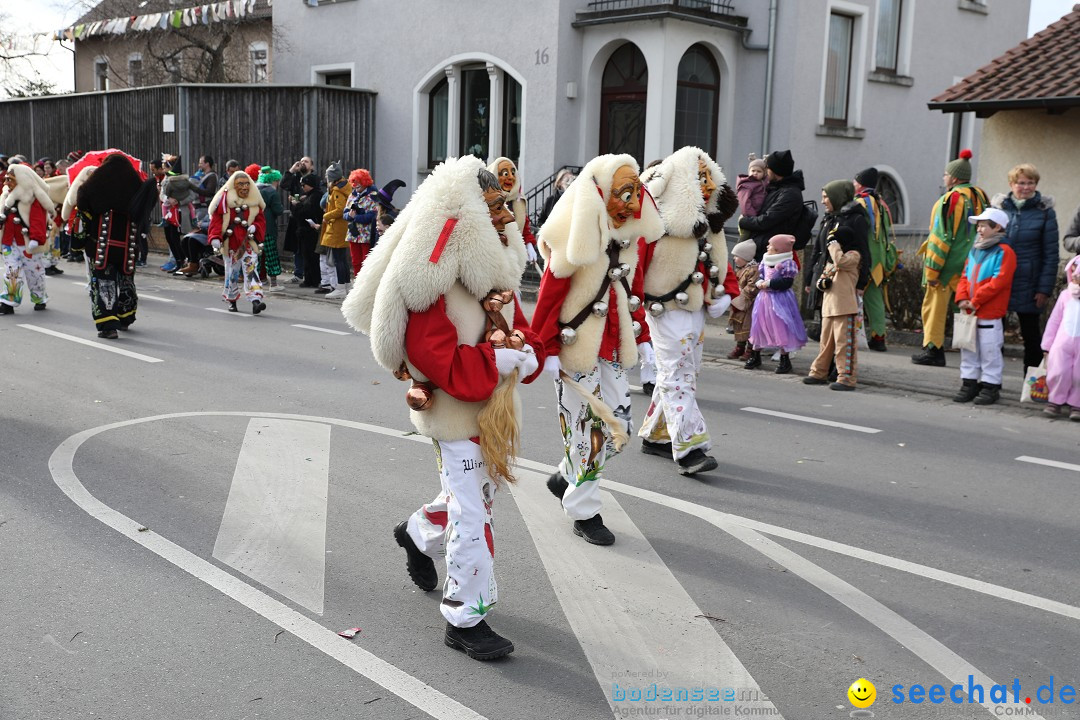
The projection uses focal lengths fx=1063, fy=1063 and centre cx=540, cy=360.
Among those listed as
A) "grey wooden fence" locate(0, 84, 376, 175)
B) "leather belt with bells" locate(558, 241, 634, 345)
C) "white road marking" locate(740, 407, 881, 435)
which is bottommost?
"white road marking" locate(740, 407, 881, 435)

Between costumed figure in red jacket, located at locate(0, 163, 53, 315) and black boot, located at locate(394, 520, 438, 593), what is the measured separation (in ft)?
34.7

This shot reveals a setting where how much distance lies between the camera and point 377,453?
23.5 feet

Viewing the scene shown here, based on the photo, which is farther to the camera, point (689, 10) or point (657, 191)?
point (689, 10)

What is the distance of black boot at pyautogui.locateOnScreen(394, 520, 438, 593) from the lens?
4.73 metres

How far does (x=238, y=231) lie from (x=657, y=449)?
8.87m

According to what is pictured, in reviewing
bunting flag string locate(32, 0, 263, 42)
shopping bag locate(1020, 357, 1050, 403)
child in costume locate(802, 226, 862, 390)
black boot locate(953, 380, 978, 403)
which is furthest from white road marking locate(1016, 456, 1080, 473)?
bunting flag string locate(32, 0, 263, 42)

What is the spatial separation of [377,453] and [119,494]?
66.9 inches

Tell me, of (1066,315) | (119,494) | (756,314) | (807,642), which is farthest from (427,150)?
(807,642)

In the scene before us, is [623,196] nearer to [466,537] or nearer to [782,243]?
[466,537]

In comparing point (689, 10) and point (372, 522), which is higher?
point (689, 10)

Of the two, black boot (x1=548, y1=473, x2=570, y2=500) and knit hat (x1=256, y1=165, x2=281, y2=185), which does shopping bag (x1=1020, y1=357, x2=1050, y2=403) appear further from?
knit hat (x1=256, y1=165, x2=281, y2=185)

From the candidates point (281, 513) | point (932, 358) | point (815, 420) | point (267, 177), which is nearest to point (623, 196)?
point (281, 513)

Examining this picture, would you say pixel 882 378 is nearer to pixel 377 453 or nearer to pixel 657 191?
pixel 657 191

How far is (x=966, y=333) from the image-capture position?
31.1 feet
